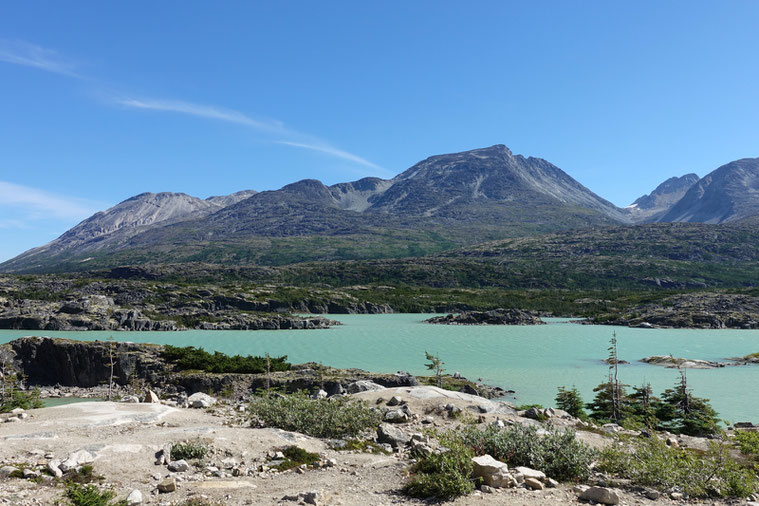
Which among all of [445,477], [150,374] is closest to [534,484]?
[445,477]

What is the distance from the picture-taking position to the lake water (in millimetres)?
48250

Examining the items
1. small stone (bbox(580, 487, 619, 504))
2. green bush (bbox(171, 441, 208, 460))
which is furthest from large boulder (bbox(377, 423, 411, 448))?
small stone (bbox(580, 487, 619, 504))

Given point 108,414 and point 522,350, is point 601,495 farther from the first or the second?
point 522,350

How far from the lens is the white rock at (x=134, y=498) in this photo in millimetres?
10891

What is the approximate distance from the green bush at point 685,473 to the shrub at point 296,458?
29.1 feet

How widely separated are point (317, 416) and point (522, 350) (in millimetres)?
61263

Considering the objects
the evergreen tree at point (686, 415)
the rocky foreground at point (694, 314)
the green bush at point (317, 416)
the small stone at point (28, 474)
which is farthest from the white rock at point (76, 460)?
the rocky foreground at point (694, 314)

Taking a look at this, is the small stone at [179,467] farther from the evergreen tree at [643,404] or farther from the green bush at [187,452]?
the evergreen tree at [643,404]

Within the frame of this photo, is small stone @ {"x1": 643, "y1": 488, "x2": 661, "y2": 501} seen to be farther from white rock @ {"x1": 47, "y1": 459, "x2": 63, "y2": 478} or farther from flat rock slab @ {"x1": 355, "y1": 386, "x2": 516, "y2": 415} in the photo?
white rock @ {"x1": 47, "y1": 459, "x2": 63, "y2": 478}

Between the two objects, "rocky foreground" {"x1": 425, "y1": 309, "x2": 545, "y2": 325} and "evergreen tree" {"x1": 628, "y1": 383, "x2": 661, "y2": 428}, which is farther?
"rocky foreground" {"x1": 425, "y1": 309, "x2": 545, "y2": 325}

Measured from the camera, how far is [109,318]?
10894 cm

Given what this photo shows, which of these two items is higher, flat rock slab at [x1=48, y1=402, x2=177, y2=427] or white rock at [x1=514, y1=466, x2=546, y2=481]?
white rock at [x1=514, y1=466, x2=546, y2=481]

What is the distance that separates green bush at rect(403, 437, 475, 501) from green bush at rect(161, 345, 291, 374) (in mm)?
35878

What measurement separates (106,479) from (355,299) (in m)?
147
